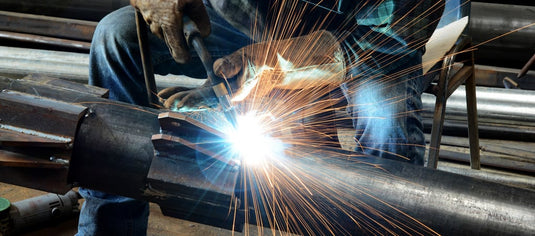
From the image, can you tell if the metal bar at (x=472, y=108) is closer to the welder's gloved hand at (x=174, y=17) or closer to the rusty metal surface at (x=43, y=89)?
the welder's gloved hand at (x=174, y=17)

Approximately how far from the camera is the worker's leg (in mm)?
1828

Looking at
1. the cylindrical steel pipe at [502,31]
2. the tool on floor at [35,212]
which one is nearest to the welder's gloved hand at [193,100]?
the tool on floor at [35,212]

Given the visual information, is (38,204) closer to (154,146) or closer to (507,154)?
(154,146)

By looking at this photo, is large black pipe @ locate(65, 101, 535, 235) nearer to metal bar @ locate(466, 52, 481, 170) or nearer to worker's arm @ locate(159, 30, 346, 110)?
worker's arm @ locate(159, 30, 346, 110)

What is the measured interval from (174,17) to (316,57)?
0.68m

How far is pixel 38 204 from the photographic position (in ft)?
7.63

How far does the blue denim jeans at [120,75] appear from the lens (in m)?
1.72

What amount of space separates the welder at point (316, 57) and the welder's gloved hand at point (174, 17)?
227 millimetres

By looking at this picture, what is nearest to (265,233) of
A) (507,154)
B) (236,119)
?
(236,119)

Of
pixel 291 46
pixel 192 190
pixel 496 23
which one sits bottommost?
pixel 192 190

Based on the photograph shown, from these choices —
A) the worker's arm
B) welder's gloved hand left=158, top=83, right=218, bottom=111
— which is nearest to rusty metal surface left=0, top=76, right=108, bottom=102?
welder's gloved hand left=158, top=83, right=218, bottom=111

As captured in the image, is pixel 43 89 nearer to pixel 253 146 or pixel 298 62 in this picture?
pixel 253 146

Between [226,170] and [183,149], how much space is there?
0.13 meters

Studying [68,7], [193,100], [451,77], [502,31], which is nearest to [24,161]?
[193,100]
